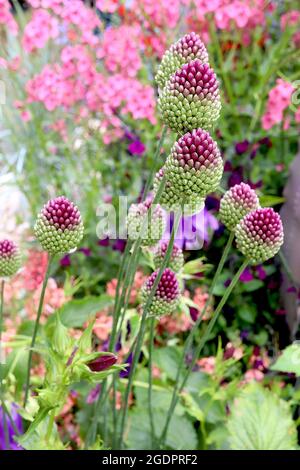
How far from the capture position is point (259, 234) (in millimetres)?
596

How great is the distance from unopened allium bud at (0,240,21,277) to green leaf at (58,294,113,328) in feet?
0.72

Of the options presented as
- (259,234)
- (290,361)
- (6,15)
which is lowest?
(290,361)

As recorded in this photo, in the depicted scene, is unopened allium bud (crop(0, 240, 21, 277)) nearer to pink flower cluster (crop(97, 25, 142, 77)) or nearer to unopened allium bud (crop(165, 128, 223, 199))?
unopened allium bud (crop(165, 128, 223, 199))

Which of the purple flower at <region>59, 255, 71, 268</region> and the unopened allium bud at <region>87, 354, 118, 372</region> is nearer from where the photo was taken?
the unopened allium bud at <region>87, 354, 118, 372</region>

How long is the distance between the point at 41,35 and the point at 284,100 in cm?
64

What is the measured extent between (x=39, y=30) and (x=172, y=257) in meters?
1.01

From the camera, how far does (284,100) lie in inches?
57.1

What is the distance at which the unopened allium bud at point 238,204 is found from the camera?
2.11 feet

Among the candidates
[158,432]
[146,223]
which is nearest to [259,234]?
[146,223]

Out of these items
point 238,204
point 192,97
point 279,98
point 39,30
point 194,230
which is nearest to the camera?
point 192,97

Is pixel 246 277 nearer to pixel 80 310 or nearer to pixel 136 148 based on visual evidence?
pixel 136 148

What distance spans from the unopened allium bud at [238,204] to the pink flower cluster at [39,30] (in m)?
1.08

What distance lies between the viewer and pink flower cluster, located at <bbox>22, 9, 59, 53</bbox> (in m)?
1.54

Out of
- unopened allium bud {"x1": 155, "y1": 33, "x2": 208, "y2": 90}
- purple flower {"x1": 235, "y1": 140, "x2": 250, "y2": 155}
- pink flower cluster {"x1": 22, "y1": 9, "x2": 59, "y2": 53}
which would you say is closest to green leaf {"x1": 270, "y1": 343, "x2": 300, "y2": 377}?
unopened allium bud {"x1": 155, "y1": 33, "x2": 208, "y2": 90}
